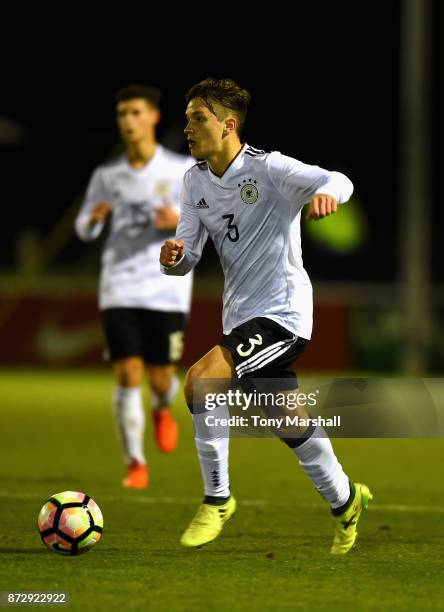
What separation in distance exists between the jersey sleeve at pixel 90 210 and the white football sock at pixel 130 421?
1018 millimetres

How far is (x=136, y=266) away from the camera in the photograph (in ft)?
28.5

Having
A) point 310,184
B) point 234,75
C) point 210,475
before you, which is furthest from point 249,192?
point 234,75

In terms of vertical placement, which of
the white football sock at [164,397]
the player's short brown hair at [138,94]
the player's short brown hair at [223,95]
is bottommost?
the white football sock at [164,397]

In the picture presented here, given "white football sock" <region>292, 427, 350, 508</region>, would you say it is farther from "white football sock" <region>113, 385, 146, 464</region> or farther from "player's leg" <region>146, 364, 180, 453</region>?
"player's leg" <region>146, 364, 180, 453</region>

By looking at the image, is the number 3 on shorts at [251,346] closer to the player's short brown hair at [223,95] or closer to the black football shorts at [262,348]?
the black football shorts at [262,348]

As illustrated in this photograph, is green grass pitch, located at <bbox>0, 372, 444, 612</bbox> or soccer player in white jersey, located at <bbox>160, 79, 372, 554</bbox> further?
soccer player in white jersey, located at <bbox>160, 79, 372, 554</bbox>

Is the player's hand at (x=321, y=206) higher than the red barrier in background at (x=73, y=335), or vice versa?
the player's hand at (x=321, y=206)

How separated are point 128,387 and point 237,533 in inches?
86.6

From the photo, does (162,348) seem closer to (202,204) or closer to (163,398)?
(163,398)

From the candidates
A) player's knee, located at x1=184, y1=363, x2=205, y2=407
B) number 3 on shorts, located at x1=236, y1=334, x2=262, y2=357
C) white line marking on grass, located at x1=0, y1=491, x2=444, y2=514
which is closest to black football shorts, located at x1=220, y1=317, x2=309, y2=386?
Result: number 3 on shorts, located at x1=236, y1=334, x2=262, y2=357

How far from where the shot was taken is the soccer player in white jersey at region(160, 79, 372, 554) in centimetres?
576

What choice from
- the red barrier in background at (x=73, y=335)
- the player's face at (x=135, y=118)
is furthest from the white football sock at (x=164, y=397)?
the red barrier in background at (x=73, y=335)

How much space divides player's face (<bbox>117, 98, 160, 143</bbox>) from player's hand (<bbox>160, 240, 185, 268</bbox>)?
9.61 feet

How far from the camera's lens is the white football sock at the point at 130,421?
333 inches
